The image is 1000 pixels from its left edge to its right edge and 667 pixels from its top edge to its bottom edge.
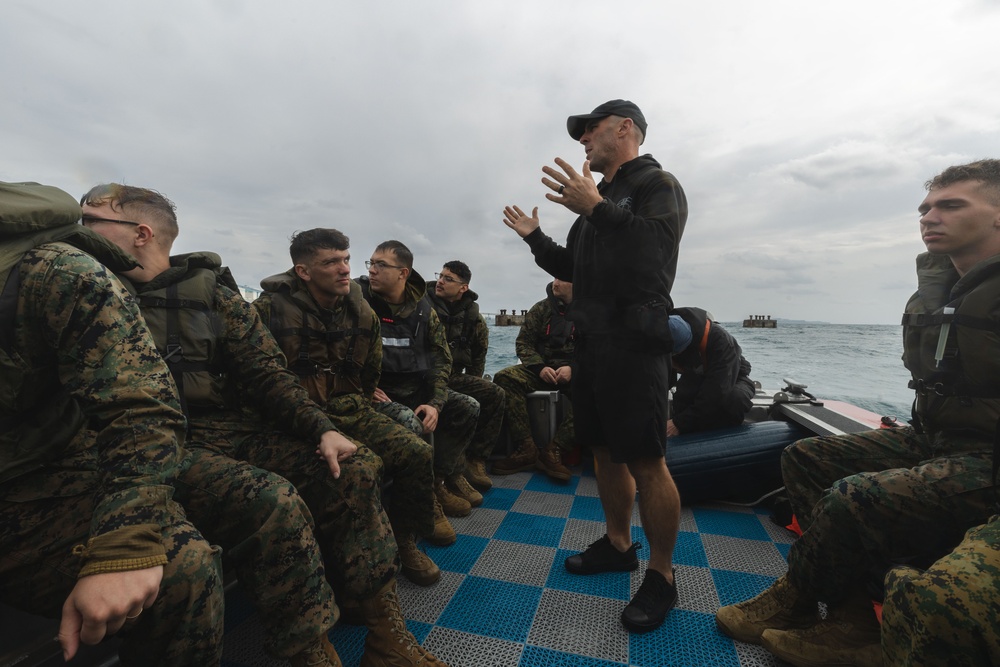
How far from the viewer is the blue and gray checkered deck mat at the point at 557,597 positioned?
1.65m

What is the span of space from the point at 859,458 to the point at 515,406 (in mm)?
2504

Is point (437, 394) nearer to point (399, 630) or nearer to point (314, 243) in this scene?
point (314, 243)

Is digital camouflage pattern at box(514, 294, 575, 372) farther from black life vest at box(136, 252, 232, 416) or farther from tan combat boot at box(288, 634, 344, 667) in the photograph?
tan combat boot at box(288, 634, 344, 667)

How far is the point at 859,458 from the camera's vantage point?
5.93ft

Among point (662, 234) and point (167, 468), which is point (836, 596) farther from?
point (167, 468)

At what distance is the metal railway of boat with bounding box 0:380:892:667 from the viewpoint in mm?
1625

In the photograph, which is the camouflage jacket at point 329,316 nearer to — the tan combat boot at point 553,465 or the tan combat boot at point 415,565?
the tan combat boot at point 415,565

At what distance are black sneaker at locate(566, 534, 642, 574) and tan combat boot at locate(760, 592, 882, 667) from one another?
2.05 ft

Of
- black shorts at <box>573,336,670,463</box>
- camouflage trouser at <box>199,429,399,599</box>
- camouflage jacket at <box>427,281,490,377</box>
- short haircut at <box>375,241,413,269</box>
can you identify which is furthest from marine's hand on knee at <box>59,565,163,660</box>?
camouflage jacket at <box>427,281,490,377</box>

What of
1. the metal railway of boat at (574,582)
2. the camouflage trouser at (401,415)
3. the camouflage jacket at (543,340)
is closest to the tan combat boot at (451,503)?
the metal railway of boat at (574,582)

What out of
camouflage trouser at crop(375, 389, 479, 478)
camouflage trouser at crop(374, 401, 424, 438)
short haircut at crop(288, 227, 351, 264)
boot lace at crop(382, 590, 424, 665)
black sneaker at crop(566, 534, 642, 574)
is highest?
short haircut at crop(288, 227, 351, 264)

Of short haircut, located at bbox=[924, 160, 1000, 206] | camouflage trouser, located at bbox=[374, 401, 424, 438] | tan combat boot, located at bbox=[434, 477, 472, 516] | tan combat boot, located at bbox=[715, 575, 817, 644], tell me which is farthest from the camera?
tan combat boot, located at bbox=[434, 477, 472, 516]

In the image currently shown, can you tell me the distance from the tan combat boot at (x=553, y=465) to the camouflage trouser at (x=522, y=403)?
2.5 inches

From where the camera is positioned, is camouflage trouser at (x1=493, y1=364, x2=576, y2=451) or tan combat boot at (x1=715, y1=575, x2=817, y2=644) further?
camouflage trouser at (x1=493, y1=364, x2=576, y2=451)
